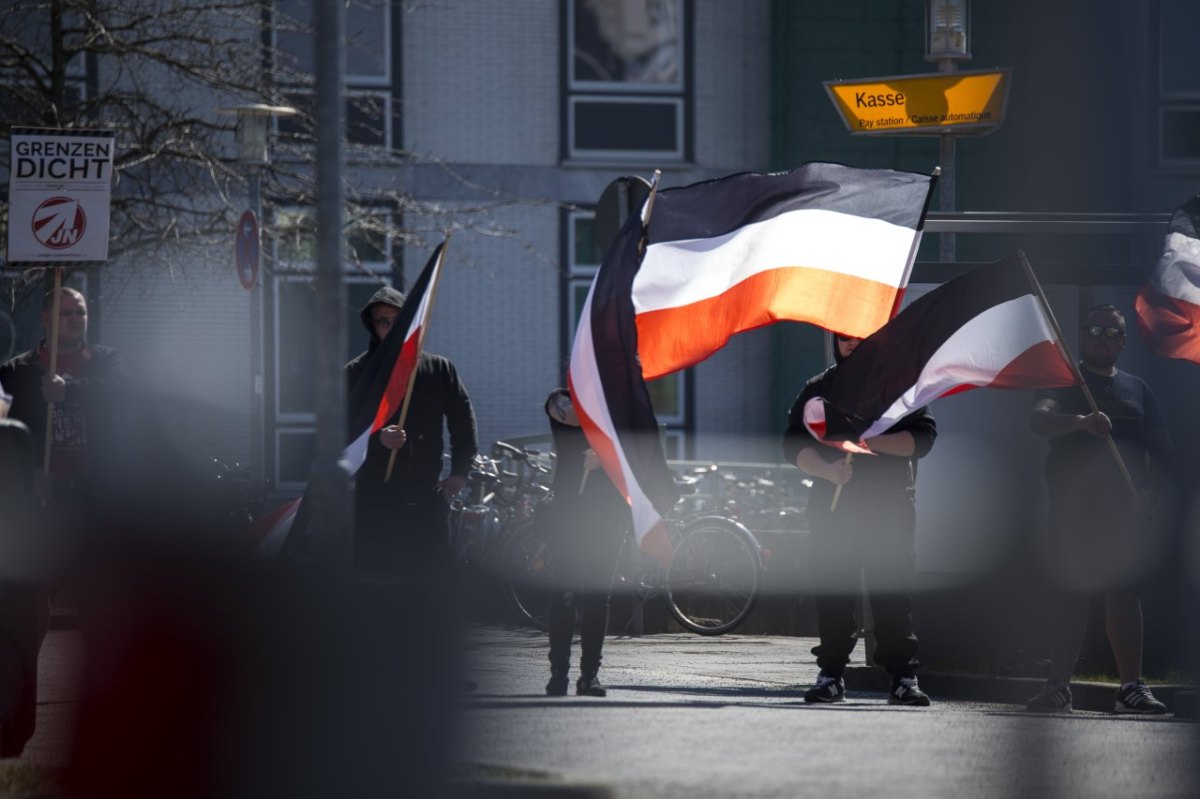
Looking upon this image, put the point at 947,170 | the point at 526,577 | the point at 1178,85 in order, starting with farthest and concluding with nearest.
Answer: the point at 1178,85 → the point at 526,577 → the point at 947,170

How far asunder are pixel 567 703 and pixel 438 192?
532 inches

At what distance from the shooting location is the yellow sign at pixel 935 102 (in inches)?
472

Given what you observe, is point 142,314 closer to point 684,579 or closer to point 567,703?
point 684,579

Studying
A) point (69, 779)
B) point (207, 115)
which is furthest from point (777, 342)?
point (69, 779)

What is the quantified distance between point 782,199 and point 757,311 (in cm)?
59

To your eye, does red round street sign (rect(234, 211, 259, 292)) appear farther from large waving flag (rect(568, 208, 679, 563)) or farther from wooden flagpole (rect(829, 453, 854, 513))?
wooden flagpole (rect(829, 453, 854, 513))

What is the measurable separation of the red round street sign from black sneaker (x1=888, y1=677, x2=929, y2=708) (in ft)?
28.1

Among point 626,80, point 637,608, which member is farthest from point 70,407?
point 626,80

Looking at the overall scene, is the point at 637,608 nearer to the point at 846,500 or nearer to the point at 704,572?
the point at 704,572

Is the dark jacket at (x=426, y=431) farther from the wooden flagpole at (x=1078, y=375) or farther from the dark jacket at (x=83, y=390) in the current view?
the wooden flagpole at (x=1078, y=375)

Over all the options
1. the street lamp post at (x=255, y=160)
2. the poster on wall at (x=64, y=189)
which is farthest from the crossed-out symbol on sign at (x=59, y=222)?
the street lamp post at (x=255, y=160)

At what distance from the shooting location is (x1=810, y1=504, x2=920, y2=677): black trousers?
357 inches

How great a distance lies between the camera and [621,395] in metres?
8.91

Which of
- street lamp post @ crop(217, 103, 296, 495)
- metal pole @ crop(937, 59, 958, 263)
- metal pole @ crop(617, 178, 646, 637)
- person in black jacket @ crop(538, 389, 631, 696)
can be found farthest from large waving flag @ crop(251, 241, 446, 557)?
street lamp post @ crop(217, 103, 296, 495)
